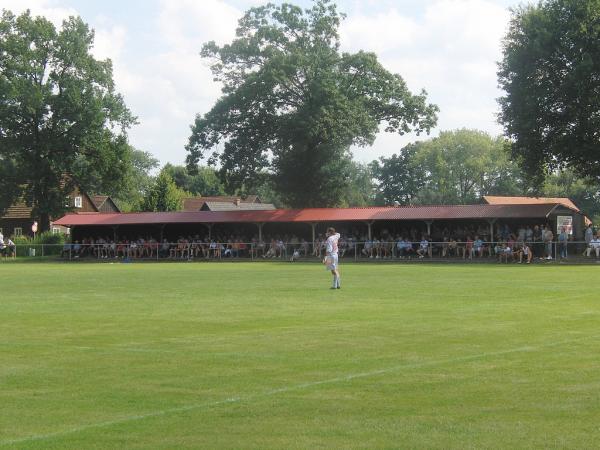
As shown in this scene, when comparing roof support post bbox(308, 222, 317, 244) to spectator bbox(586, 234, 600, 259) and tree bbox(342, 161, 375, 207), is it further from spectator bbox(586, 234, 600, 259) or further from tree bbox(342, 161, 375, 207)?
tree bbox(342, 161, 375, 207)

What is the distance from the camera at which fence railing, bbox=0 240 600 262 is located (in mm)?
45250

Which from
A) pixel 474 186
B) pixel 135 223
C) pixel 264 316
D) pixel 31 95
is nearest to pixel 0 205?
pixel 31 95

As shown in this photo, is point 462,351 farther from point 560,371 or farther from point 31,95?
point 31,95

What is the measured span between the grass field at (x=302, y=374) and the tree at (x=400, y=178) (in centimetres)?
11175

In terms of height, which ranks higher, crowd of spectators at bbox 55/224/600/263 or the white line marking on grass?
crowd of spectators at bbox 55/224/600/263

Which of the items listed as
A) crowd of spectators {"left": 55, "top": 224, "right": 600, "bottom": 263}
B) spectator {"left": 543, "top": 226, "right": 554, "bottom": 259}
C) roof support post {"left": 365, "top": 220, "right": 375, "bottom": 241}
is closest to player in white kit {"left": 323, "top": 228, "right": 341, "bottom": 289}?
crowd of spectators {"left": 55, "top": 224, "right": 600, "bottom": 263}

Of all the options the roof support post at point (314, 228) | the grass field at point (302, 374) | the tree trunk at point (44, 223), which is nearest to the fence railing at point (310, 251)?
the roof support post at point (314, 228)

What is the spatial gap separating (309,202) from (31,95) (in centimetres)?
2502

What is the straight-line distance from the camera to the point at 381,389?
9195mm

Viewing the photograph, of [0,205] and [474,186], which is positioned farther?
[474,186]

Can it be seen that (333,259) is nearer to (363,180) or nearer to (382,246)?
(382,246)

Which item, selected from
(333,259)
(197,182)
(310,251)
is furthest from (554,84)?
(197,182)

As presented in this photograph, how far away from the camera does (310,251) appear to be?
185 feet

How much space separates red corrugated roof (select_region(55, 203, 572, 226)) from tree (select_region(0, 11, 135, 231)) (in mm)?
7533
